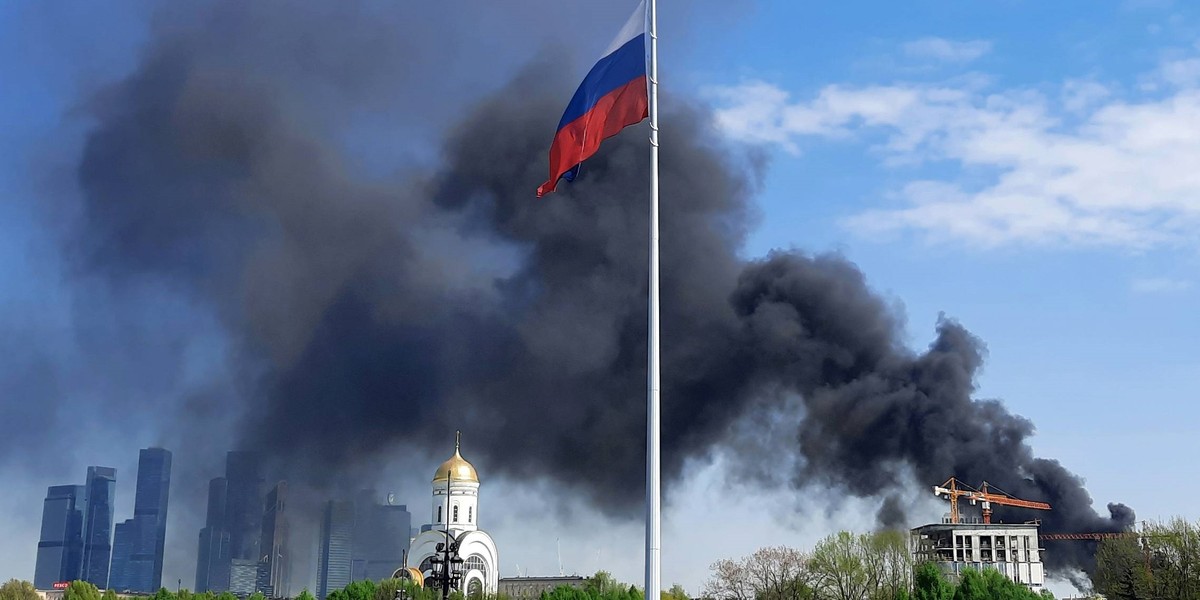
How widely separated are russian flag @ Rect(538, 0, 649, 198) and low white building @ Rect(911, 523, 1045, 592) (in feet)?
304

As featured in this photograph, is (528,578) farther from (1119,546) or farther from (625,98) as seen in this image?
A: (625,98)

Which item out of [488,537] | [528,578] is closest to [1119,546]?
[488,537]

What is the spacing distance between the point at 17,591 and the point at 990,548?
9036cm

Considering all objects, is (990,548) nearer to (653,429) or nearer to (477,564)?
(477,564)

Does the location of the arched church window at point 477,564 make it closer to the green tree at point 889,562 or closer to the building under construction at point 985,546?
the green tree at point 889,562

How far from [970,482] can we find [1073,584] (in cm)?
1611

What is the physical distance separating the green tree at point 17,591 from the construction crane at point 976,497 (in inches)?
3130

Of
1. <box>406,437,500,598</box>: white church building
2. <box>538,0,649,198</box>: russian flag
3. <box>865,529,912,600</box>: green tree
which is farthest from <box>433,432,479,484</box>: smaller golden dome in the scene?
<box>538,0,649,198</box>: russian flag

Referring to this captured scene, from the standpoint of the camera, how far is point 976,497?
103 m

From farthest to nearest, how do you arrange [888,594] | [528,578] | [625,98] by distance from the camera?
[528,578] → [888,594] → [625,98]

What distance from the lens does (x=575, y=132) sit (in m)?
25.8

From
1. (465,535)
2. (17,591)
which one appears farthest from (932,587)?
(17,591)

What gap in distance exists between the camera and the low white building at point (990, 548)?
113438mm

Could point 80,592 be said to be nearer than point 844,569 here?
No
